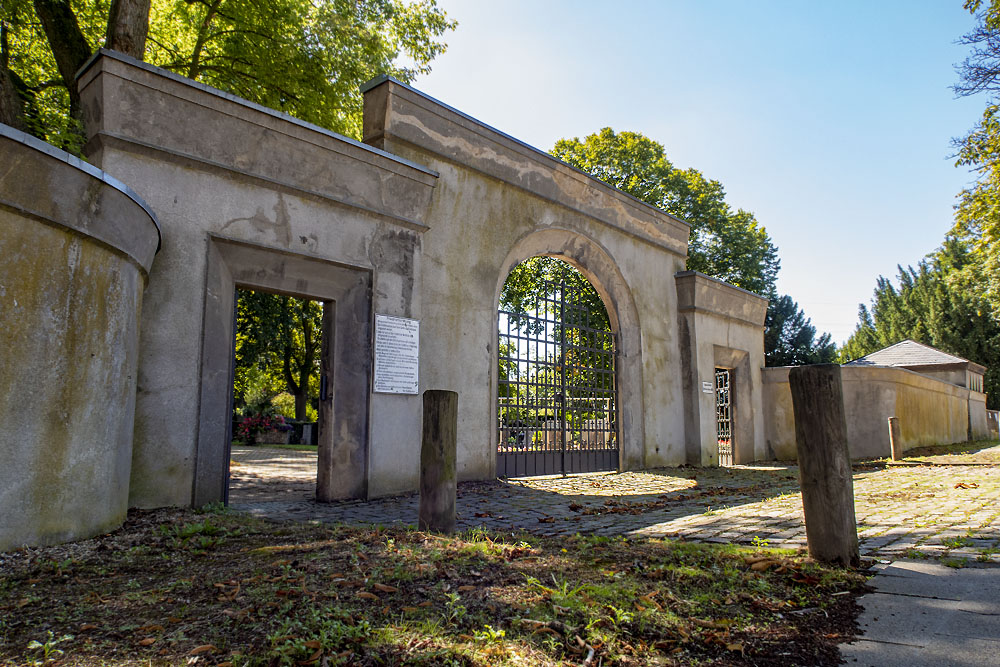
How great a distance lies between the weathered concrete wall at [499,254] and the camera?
966 centimetres

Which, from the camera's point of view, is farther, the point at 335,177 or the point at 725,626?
the point at 335,177

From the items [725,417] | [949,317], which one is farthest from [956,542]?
[949,317]

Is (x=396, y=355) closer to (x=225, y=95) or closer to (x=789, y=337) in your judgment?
(x=225, y=95)

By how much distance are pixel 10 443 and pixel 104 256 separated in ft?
5.14

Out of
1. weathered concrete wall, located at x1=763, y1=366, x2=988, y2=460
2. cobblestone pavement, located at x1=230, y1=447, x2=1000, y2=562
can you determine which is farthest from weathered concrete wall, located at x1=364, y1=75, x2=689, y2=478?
weathered concrete wall, located at x1=763, y1=366, x2=988, y2=460

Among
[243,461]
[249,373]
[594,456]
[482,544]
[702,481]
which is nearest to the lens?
[482,544]

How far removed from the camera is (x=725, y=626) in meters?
2.86

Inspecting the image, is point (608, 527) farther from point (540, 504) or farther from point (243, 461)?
point (243, 461)

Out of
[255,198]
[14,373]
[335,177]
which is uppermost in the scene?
[335,177]

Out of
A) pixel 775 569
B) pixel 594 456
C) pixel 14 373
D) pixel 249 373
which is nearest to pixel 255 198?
pixel 14 373

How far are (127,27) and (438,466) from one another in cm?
907

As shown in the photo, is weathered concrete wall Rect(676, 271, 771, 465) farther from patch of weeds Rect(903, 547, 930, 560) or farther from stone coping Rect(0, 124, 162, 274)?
stone coping Rect(0, 124, 162, 274)

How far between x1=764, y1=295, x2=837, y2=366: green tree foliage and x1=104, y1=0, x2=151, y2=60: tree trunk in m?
31.7

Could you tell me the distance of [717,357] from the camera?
16.0 m
